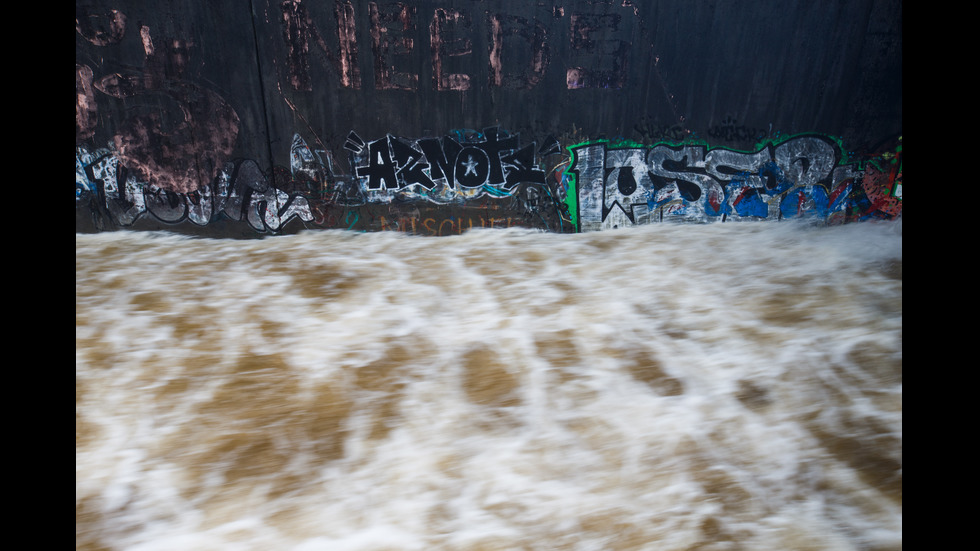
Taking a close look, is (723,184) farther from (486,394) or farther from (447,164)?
(486,394)

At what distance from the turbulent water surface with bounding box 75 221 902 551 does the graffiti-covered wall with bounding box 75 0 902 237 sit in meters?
0.57

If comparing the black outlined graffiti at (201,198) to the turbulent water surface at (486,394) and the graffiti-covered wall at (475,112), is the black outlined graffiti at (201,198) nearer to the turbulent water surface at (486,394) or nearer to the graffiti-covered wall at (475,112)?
the graffiti-covered wall at (475,112)

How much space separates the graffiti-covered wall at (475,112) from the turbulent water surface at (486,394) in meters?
0.57

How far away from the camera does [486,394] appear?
3.90 metres

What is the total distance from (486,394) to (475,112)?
11.9 ft

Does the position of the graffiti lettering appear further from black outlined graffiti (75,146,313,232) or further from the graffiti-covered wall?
black outlined graffiti (75,146,313,232)

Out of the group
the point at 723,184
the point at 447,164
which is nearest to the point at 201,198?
the point at 447,164

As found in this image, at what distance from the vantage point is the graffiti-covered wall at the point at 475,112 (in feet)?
18.8

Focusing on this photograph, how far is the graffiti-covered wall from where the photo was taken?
572cm

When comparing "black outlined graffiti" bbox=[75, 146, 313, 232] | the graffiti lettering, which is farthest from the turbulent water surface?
the graffiti lettering

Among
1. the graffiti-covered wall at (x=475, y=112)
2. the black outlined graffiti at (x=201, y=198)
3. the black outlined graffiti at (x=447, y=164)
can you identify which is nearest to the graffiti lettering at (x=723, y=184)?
the graffiti-covered wall at (x=475, y=112)

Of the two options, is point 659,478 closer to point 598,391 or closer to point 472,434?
point 598,391

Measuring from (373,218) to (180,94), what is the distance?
2608 mm
